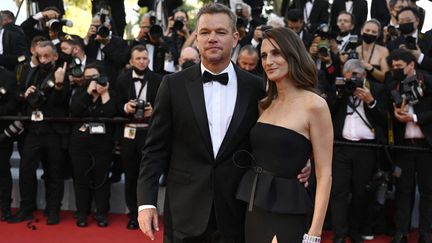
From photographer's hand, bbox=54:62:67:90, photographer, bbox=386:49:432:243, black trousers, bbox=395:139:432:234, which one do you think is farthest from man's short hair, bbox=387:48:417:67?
photographer's hand, bbox=54:62:67:90

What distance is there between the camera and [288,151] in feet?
8.52

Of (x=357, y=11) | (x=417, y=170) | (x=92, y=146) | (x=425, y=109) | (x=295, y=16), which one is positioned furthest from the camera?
(x=357, y=11)

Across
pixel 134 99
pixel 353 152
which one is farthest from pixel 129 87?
pixel 353 152

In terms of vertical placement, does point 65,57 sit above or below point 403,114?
above

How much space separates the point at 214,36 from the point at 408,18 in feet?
14.0

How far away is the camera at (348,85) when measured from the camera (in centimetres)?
514

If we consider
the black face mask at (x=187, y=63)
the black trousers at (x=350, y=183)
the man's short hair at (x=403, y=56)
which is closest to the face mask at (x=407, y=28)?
the man's short hair at (x=403, y=56)

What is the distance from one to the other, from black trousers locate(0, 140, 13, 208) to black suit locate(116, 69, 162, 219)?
1.29 meters

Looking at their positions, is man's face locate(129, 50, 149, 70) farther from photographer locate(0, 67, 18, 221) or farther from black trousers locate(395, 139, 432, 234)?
black trousers locate(395, 139, 432, 234)

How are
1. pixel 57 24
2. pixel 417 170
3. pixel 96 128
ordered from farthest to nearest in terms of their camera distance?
1. pixel 57 24
2. pixel 96 128
3. pixel 417 170

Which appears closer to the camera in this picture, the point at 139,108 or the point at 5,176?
the point at 139,108

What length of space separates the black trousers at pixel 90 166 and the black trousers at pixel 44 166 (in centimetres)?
18

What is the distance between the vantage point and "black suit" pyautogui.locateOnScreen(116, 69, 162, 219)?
226 inches

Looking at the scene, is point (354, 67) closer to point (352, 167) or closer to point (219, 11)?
point (352, 167)
